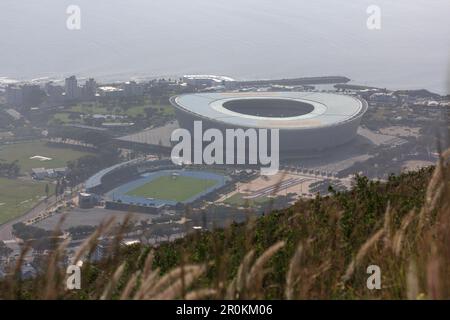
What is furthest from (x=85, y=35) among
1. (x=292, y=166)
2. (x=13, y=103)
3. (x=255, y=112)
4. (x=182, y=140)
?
(x=292, y=166)

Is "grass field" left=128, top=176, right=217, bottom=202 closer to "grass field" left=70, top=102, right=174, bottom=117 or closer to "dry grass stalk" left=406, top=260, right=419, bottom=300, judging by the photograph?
"grass field" left=70, top=102, right=174, bottom=117

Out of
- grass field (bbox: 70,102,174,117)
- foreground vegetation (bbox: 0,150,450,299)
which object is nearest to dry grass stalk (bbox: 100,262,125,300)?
foreground vegetation (bbox: 0,150,450,299)

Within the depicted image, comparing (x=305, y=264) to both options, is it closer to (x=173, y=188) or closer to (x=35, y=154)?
(x=173, y=188)

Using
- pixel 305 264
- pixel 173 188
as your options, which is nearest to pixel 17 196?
pixel 173 188

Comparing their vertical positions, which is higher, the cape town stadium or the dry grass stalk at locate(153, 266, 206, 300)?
the dry grass stalk at locate(153, 266, 206, 300)

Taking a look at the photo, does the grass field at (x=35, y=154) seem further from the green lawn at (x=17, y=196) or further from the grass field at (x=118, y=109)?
the grass field at (x=118, y=109)

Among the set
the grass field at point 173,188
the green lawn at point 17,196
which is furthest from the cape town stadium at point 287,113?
the green lawn at point 17,196
